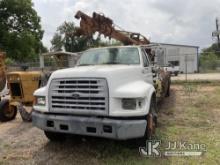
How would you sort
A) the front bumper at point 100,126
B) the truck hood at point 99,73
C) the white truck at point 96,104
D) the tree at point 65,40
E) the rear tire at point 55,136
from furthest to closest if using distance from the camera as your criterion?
1. the tree at point 65,40
2. the rear tire at point 55,136
3. the truck hood at point 99,73
4. the white truck at point 96,104
5. the front bumper at point 100,126

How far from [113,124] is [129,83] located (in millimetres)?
1102

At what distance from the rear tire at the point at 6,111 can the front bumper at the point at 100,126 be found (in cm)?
391

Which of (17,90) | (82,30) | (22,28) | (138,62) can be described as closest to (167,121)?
(138,62)

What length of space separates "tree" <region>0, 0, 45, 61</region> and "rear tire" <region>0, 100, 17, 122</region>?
33.9 meters

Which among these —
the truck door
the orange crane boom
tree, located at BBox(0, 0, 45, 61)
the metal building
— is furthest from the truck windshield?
tree, located at BBox(0, 0, 45, 61)

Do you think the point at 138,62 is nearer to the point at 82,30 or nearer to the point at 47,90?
the point at 47,90

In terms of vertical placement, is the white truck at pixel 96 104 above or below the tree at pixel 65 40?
below

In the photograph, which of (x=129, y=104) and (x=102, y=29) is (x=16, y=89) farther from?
(x=102, y=29)

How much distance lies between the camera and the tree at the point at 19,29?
4266 cm

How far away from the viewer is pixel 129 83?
20.5 ft

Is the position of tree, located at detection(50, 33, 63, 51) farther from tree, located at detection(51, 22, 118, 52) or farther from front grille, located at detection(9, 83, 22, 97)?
front grille, located at detection(9, 83, 22, 97)

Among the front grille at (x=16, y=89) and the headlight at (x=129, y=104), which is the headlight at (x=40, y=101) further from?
the front grille at (x=16, y=89)

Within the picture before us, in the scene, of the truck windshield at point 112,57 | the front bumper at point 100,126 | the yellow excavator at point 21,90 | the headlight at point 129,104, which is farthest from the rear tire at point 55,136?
the yellow excavator at point 21,90

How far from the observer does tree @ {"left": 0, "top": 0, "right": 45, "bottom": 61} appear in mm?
42656
